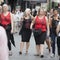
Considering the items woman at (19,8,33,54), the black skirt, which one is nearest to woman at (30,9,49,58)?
woman at (19,8,33,54)

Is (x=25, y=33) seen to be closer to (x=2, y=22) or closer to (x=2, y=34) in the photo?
(x=2, y=22)

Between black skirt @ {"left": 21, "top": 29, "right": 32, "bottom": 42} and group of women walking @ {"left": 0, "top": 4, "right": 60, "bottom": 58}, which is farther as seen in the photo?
black skirt @ {"left": 21, "top": 29, "right": 32, "bottom": 42}

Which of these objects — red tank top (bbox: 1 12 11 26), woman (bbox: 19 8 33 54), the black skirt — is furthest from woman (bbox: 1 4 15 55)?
the black skirt

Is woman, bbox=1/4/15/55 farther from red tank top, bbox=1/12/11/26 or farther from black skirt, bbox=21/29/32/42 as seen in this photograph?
black skirt, bbox=21/29/32/42

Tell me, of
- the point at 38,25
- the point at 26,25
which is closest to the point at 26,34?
the point at 26,25

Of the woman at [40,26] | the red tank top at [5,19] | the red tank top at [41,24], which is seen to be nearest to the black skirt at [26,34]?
the woman at [40,26]

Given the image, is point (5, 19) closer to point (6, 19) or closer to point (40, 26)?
point (6, 19)

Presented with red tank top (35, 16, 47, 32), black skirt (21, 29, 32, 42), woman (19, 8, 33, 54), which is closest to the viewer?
red tank top (35, 16, 47, 32)

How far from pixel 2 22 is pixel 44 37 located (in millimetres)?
1545

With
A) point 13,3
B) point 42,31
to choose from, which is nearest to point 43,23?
point 42,31

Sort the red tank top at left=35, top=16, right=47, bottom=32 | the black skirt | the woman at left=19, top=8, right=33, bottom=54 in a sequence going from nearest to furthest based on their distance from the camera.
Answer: the red tank top at left=35, top=16, right=47, bottom=32 < the woman at left=19, top=8, right=33, bottom=54 < the black skirt

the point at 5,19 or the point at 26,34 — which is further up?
the point at 5,19

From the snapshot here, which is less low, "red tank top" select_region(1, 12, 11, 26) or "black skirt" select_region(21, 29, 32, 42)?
"red tank top" select_region(1, 12, 11, 26)

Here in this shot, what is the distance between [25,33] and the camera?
40.9 ft
